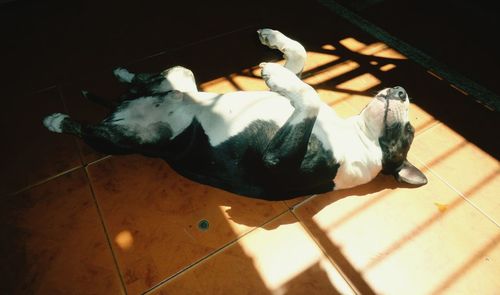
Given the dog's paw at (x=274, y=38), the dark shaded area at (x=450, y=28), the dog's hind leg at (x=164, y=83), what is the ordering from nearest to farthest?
the dog's hind leg at (x=164, y=83) → the dog's paw at (x=274, y=38) → the dark shaded area at (x=450, y=28)

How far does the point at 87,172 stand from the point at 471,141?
337cm

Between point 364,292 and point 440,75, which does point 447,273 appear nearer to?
point 364,292

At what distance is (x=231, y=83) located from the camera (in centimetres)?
321

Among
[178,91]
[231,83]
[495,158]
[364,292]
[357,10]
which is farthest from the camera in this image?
[357,10]

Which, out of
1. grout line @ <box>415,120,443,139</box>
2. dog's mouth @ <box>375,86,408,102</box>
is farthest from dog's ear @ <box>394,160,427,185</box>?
grout line @ <box>415,120,443,139</box>

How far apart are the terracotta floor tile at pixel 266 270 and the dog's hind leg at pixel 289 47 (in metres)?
1.27

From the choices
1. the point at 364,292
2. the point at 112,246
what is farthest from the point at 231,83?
the point at 364,292

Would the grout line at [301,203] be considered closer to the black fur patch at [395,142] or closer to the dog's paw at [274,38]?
the black fur patch at [395,142]

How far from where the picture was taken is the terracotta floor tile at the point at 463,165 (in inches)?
99.3

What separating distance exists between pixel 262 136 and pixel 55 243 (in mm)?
1603

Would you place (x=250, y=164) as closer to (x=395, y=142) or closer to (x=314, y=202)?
(x=314, y=202)

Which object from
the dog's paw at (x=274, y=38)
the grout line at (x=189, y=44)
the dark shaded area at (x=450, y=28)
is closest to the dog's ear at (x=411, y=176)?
the dog's paw at (x=274, y=38)

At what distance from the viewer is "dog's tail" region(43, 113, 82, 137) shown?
237 centimetres

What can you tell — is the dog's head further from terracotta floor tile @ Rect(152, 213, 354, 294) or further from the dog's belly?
terracotta floor tile @ Rect(152, 213, 354, 294)
